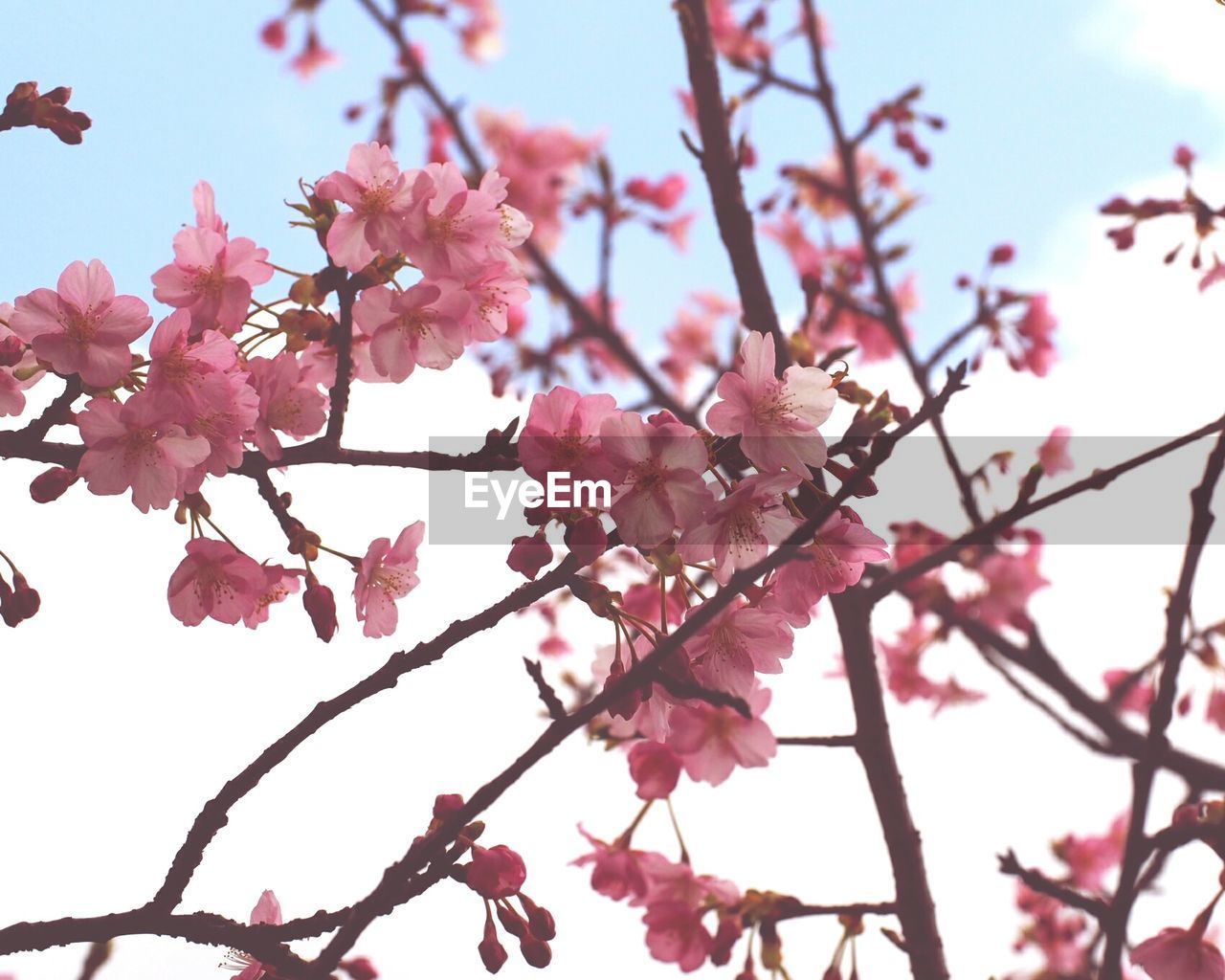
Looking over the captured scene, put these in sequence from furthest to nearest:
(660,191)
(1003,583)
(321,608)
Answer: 1. (660,191)
2. (1003,583)
3. (321,608)

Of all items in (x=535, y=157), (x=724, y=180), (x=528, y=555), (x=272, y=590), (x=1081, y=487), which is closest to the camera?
(x=1081, y=487)

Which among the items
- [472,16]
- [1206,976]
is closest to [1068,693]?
[1206,976]

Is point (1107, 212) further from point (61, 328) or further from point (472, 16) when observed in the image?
point (472, 16)

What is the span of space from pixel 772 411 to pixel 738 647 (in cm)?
33

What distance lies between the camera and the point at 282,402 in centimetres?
153

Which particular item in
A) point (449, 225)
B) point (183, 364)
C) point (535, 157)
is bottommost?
point (183, 364)

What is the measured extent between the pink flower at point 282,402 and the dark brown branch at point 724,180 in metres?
0.93

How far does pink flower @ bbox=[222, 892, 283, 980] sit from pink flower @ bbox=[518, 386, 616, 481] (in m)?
0.74

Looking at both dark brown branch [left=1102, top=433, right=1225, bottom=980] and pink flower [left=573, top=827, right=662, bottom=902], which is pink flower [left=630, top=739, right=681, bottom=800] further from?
dark brown branch [left=1102, top=433, right=1225, bottom=980]


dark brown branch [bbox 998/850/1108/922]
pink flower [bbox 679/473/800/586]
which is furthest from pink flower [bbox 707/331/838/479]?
dark brown branch [bbox 998/850/1108/922]

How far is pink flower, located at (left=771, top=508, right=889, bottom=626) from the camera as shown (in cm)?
133

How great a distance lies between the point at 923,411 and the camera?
1.04 m

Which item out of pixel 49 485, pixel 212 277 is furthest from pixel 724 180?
pixel 49 485

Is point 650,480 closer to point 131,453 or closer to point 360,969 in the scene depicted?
point 131,453
